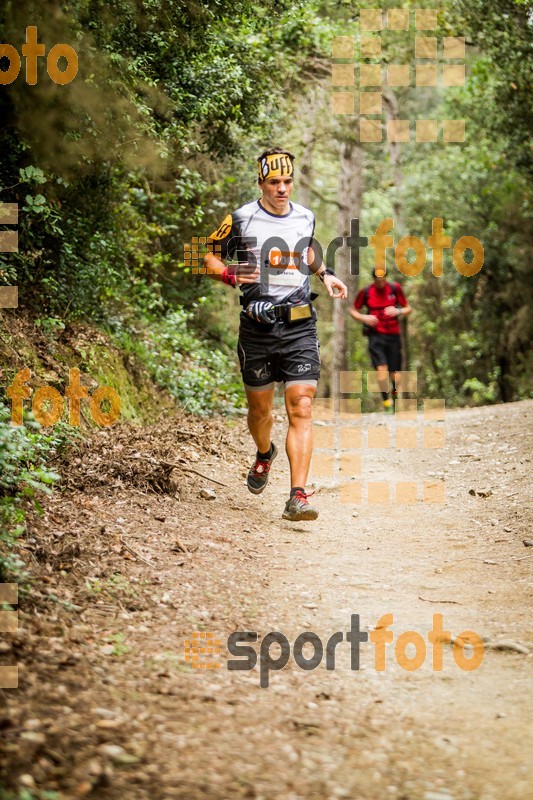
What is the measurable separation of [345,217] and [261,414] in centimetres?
1946

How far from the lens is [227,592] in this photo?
478 centimetres

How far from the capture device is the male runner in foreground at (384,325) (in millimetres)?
13656

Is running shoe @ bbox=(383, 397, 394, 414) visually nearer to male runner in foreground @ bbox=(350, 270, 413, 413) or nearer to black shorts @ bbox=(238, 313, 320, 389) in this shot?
male runner in foreground @ bbox=(350, 270, 413, 413)

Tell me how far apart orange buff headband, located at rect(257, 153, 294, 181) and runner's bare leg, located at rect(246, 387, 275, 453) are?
1670 millimetres

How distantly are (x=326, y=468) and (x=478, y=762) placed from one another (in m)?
6.23

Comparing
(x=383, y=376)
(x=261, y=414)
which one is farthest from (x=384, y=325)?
(x=261, y=414)

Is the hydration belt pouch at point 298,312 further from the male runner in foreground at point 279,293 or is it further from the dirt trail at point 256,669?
the dirt trail at point 256,669

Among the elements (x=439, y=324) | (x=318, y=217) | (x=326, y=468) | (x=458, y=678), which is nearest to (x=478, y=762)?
(x=458, y=678)

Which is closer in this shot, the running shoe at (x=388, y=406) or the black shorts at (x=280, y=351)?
the black shorts at (x=280, y=351)

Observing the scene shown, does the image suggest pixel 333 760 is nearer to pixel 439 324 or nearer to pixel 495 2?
pixel 495 2

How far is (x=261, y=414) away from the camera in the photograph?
6965 millimetres

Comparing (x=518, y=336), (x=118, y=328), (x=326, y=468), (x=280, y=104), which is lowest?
(x=326, y=468)

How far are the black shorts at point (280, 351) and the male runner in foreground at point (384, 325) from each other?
22.7 feet

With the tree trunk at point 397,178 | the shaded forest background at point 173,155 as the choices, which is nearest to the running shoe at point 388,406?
the shaded forest background at point 173,155
